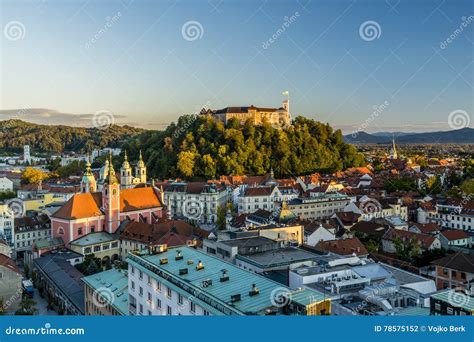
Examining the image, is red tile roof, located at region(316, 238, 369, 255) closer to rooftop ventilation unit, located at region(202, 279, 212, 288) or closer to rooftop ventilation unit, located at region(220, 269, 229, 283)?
rooftop ventilation unit, located at region(220, 269, 229, 283)

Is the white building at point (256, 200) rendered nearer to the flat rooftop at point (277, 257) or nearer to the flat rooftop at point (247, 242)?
the flat rooftop at point (247, 242)

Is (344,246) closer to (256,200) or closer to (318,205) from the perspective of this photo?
(318,205)

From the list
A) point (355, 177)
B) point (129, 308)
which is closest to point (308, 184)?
point (355, 177)

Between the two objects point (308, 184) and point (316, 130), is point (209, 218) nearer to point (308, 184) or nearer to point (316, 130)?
point (308, 184)

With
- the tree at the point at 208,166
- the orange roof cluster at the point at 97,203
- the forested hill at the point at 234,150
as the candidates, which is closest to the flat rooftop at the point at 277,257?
the orange roof cluster at the point at 97,203

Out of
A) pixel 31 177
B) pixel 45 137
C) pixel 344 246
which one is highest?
pixel 45 137

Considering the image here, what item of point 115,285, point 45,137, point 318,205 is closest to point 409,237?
point 318,205
